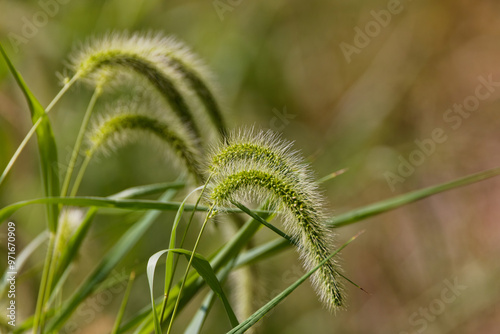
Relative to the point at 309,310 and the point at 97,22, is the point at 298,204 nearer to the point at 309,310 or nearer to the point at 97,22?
the point at 97,22

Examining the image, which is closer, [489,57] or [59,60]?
[59,60]

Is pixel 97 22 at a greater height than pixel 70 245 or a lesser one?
greater

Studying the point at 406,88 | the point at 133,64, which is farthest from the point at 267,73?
the point at 133,64

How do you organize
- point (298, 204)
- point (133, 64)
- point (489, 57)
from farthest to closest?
point (489, 57) → point (133, 64) → point (298, 204)
